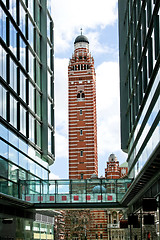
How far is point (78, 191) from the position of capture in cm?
4000

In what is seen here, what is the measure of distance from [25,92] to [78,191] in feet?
28.9

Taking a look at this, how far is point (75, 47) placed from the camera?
129750 millimetres

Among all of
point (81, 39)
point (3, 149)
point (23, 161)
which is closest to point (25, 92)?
point (23, 161)

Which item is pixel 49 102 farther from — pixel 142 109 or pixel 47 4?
pixel 142 109

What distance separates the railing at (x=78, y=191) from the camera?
39438 millimetres

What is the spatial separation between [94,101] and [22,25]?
88749 mm

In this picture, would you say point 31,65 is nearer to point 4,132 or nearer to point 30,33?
point 30,33

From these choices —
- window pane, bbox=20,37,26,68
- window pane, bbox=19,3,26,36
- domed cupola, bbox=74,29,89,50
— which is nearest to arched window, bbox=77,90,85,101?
domed cupola, bbox=74,29,89,50

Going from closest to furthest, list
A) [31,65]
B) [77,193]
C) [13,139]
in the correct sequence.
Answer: [13,139] → [77,193] → [31,65]

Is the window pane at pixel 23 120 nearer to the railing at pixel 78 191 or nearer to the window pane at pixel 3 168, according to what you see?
the railing at pixel 78 191

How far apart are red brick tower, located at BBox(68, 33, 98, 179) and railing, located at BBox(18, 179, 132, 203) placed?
78484 millimetres

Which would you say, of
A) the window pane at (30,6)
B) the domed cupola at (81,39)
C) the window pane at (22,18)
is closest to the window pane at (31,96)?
the window pane at (22,18)

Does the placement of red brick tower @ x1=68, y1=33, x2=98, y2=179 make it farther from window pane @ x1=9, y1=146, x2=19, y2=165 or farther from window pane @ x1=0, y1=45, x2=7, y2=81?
window pane @ x1=0, y1=45, x2=7, y2=81

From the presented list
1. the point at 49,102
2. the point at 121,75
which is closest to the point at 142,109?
the point at 121,75
